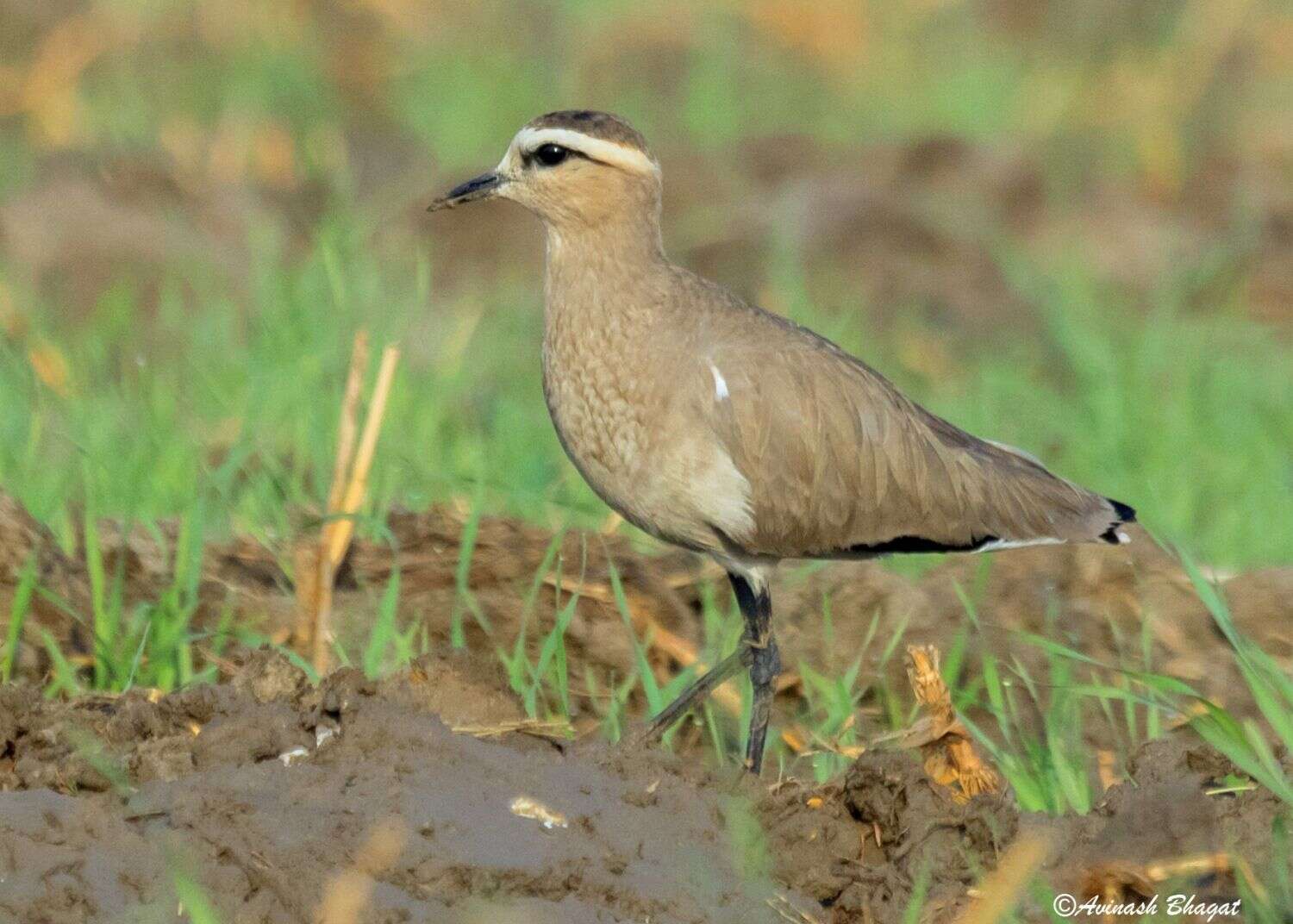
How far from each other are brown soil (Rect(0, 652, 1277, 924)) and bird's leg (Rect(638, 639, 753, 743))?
0.58 meters

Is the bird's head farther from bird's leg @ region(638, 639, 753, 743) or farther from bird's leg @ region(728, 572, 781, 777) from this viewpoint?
bird's leg @ region(638, 639, 753, 743)

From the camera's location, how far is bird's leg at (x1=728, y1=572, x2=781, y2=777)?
16.1 ft

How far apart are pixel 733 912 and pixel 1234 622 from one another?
7.39 ft

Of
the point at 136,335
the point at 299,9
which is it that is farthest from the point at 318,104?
the point at 136,335

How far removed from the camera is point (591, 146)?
5004 millimetres

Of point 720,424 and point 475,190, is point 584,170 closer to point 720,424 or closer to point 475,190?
point 475,190

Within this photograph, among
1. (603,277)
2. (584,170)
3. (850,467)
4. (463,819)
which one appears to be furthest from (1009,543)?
(463,819)

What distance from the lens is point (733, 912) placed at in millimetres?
3650

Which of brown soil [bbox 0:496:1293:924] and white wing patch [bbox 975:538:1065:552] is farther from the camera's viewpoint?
white wing patch [bbox 975:538:1065:552]

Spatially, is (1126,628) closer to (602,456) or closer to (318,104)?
(602,456)

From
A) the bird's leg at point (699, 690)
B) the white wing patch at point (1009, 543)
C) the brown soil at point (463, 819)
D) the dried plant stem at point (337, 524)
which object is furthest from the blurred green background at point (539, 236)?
the brown soil at point (463, 819)

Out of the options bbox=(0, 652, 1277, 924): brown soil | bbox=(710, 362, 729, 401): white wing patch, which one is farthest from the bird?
A: bbox=(0, 652, 1277, 924): brown soil

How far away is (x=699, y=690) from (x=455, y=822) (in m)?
1.31

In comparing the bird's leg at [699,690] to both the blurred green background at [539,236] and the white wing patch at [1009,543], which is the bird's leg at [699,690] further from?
the blurred green background at [539,236]
